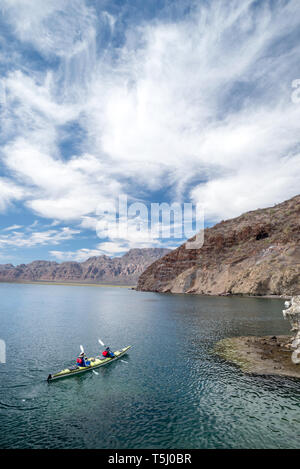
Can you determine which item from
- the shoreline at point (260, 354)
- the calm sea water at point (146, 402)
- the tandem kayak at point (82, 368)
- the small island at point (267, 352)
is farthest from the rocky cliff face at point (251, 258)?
the tandem kayak at point (82, 368)

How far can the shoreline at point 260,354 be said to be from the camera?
31.2 metres

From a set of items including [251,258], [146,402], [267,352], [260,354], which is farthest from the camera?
[251,258]

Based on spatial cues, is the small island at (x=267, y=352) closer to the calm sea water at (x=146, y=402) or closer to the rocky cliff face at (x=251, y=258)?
the calm sea water at (x=146, y=402)

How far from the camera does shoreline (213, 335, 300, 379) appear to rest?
102 feet

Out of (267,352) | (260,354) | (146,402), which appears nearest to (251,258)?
(267,352)

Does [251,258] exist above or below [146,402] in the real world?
above

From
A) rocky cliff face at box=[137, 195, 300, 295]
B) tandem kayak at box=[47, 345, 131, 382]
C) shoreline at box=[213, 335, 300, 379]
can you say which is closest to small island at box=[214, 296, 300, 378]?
shoreline at box=[213, 335, 300, 379]

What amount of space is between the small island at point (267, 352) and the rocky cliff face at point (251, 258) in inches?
3462

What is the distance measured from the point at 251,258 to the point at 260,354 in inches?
4921

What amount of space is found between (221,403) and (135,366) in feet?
44.7

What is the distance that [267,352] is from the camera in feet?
125

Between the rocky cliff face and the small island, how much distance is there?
87.9m

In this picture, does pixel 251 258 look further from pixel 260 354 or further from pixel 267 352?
pixel 260 354
